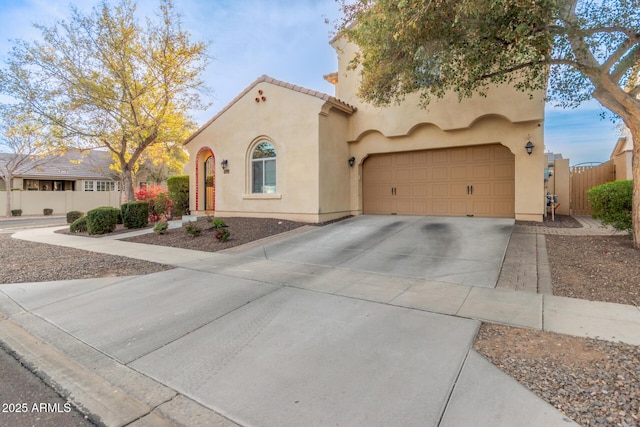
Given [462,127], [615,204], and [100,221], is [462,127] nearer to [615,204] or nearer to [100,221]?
[615,204]

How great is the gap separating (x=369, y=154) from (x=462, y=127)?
3669 millimetres

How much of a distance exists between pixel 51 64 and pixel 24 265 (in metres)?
11.4

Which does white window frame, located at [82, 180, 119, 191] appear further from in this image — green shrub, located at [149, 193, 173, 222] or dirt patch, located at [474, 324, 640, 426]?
dirt patch, located at [474, 324, 640, 426]

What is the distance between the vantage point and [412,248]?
7.98 m

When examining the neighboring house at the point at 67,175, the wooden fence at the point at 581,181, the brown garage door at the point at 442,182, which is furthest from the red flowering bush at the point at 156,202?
the wooden fence at the point at 581,181

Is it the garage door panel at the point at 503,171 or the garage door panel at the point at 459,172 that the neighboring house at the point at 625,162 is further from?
the garage door panel at the point at 459,172

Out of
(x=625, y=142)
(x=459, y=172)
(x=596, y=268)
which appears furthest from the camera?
(x=625, y=142)

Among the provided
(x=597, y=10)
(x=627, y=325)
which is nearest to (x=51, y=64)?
(x=597, y=10)

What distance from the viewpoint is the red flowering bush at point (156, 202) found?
16078mm

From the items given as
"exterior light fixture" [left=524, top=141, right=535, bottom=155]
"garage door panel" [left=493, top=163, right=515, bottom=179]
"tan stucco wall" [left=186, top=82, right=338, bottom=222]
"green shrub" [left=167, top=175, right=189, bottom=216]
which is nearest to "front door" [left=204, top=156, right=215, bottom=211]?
"tan stucco wall" [left=186, top=82, right=338, bottom=222]

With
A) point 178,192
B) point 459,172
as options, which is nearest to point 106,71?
point 178,192

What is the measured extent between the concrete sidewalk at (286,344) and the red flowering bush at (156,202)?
10.6 meters

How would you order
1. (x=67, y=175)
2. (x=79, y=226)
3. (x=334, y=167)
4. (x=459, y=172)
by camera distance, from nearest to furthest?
(x=459, y=172)
(x=334, y=167)
(x=79, y=226)
(x=67, y=175)

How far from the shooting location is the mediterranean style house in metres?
10.9
